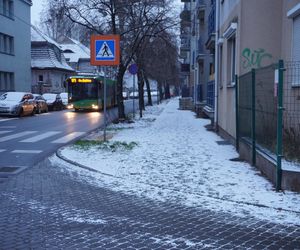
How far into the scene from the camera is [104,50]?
1442 centimetres

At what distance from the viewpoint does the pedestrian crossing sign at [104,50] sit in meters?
14.3

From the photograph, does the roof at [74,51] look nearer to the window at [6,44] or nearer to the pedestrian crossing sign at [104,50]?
the window at [6,44]

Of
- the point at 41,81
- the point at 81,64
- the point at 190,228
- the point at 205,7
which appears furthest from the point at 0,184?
the point at 81,64

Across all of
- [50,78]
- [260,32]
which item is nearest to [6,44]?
[50,78]

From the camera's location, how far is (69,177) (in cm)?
918

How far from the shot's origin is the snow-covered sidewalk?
7.02 m

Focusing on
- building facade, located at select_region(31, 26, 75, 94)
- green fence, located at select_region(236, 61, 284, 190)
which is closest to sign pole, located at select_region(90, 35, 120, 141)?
green fence, located at select_region(236, 61, 284, 190)

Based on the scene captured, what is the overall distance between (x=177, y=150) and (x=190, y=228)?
22.4ft

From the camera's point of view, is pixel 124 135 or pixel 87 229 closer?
pixel 87 229

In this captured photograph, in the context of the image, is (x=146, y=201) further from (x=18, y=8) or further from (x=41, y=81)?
(x=41, y=81)

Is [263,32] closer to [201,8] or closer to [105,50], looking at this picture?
[105,50]

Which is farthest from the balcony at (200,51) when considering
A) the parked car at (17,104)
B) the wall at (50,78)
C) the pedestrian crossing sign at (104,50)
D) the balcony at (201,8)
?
the wall at (50,78)

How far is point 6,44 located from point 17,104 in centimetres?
1492

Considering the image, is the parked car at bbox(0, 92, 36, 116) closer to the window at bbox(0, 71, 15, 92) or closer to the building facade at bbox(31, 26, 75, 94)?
the window at bbox(0, 71, 15, 92)
